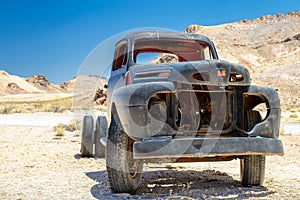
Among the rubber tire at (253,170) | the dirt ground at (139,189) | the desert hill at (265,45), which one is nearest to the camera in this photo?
the dirt ground at (139,189)

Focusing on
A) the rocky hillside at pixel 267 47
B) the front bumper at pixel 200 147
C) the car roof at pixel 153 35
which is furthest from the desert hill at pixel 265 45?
the front bumper at pixel 200 147

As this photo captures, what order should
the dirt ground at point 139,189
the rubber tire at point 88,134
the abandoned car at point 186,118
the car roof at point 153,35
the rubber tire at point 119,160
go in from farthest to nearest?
the rubber tire at point 88,134 → the car roof at point 153,35 → the dirt ground at point 139,189 → the rubber tire at point 119,160 → the abandoned car at point 186,118

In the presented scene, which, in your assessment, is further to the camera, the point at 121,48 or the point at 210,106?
the point at 121,48

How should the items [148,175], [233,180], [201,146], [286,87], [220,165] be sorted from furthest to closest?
[286,87] → [220,165] → [148,175] → [233,180] → [201,146]

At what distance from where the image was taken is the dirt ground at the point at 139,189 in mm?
5738

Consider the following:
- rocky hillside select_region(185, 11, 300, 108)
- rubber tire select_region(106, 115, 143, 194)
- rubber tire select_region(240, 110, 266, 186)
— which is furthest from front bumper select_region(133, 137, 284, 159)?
rocky hillside select_region(185, 11, 300, 108)

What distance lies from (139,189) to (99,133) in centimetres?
359

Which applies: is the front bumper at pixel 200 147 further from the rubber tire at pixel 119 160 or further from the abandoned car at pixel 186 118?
the rubber tire at pixel 119 160

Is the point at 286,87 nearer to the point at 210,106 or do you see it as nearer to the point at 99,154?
the point at 99,154

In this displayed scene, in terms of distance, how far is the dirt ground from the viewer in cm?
574

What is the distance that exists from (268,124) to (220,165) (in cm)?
384

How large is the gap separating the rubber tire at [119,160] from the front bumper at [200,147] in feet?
1.47

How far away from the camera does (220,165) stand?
927 cm

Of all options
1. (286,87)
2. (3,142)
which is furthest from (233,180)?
(286,87)
